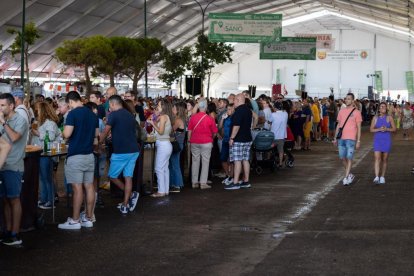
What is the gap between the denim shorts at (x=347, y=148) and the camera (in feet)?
49.3

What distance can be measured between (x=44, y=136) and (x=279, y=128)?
26.2ft

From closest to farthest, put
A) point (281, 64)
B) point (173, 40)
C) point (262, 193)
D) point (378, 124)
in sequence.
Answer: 1. point (262, 193)
2. point (378, 124)
3. point (173, 40)
4. point (281, 64)

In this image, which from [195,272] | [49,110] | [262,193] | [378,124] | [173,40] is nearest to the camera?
[195,272]

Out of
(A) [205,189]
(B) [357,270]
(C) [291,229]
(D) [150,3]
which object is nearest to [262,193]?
(A) [205,189]

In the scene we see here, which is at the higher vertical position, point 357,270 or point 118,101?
point 118,101

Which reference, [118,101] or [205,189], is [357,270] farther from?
[205,189]

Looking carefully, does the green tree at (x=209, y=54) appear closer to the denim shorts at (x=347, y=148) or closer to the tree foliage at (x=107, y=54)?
the tree foliage at (x=107, y=54)

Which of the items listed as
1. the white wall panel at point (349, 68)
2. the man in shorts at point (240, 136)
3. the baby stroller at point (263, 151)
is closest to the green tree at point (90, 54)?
the baby stroller at point (263, 151)

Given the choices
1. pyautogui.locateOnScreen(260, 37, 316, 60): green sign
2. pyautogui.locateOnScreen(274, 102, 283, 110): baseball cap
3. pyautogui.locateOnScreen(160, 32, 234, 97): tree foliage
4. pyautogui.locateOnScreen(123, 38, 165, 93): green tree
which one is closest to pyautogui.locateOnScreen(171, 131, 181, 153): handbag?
pyautogui.locateOnScreen(274, 102, 283, 110): baseball cap

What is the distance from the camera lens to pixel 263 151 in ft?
58.0

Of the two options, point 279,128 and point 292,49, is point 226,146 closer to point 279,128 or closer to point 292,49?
point 279,128

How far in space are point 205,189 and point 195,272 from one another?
7.29 m

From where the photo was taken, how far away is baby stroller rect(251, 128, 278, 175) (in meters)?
17.3

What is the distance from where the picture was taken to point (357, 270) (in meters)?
7.61
